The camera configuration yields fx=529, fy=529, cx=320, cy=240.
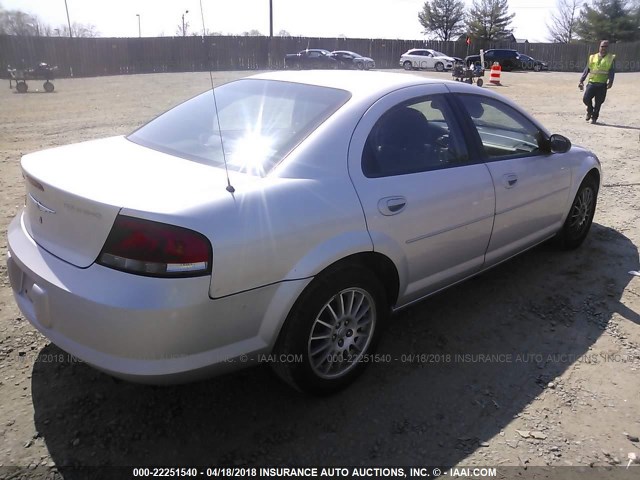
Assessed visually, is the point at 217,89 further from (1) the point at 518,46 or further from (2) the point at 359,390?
(1) the point at 518,46

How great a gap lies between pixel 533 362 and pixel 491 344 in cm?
28

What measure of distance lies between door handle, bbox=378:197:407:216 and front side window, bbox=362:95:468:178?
0.14 meters

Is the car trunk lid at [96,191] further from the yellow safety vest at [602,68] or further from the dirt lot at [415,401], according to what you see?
the yellow safety vest at [602,68]

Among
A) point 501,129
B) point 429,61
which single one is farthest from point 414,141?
point 429,61

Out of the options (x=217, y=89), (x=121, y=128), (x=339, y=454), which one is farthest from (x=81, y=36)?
(x=339, y=454)

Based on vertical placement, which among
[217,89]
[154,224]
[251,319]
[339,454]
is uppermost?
[217,89]

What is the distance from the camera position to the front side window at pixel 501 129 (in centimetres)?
362

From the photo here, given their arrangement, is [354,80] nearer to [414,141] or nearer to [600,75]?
[414,141]

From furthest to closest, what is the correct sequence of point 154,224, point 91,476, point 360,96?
1. point 360,96
2. point 91,476
3. point 154,224

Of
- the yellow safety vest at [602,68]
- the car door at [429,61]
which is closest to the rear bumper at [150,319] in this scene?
the yellow safety vest at [602,68]

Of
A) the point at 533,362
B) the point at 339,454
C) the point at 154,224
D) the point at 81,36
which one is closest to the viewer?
the point at 154,224

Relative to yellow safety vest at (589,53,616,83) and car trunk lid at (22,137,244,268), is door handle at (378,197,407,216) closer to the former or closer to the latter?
car trunk lid at (22,137,244,268)

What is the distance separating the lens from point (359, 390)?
2961mm

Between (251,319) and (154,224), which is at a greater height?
(154,224)
